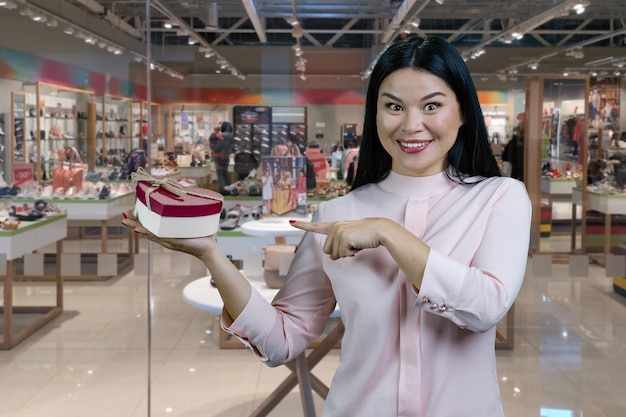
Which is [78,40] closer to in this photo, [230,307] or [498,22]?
[498,22]

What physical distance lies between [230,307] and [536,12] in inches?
136

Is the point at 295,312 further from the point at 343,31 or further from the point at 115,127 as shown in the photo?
the point at 115,127

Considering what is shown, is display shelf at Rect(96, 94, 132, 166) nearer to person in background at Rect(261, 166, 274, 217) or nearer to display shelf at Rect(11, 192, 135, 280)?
display shelf at Rect(11, 192, 135, 280)

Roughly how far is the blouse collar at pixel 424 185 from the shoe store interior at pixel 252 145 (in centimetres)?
271

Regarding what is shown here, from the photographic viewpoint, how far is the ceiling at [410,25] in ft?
13.5

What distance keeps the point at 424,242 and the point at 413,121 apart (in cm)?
21

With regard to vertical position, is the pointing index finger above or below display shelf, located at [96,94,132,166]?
below

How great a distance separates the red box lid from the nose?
332 mm

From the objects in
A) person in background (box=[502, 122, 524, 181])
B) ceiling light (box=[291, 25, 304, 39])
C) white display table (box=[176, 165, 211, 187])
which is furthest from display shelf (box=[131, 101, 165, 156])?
person in background (box=[502, 122, 524, 181])

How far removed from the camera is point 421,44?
123cm

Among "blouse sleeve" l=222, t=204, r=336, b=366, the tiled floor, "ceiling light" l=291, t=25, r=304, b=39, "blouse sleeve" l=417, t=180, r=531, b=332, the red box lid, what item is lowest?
the tiled floor

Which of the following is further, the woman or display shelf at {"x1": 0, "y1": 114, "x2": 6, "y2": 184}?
display shelf at {"x1": 0, "y1": 114, "x2": 6, "y2": 184}

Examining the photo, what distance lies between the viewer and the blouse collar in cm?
129

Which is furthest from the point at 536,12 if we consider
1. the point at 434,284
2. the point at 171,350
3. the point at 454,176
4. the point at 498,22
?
the point at 434,284
